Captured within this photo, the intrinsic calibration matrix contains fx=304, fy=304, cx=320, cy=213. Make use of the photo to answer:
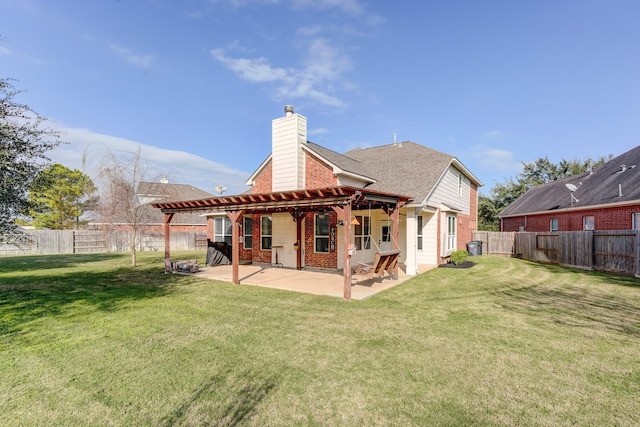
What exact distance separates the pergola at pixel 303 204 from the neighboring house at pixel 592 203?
12.3 metres

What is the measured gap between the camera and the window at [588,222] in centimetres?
1705

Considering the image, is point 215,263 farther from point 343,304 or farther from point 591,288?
point 591,288

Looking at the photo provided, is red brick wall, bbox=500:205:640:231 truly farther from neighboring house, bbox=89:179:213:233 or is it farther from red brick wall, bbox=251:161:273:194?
neighboring house, bbox=89:179:213:233

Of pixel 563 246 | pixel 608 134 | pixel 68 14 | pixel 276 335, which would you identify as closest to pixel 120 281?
pixel 276 335

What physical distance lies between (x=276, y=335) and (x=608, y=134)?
116ft

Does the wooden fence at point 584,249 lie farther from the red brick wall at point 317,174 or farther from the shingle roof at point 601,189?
the red brick wall at point 317,174

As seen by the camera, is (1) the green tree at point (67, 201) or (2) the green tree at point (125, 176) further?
(1) the green tree at point (67, 201)

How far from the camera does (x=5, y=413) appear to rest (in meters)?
3.07

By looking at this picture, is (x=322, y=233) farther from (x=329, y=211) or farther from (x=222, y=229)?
(x=222, y=229)

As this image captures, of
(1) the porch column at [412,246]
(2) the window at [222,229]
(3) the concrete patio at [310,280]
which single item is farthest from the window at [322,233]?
(2) the window at [222,229]

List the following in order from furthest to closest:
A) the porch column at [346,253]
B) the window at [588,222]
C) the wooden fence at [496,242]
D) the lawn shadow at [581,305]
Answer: the wooden fence at [496,242]
the window at [588,222]
the porch column at [346,253]
the lawn shadow at [581,305]

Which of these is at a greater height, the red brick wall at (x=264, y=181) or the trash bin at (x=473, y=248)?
the red brick wall at (x=264, y=181)

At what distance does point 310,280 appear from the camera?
1060 centimetres

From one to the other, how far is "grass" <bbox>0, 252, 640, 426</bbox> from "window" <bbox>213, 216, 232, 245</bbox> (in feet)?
28.3
